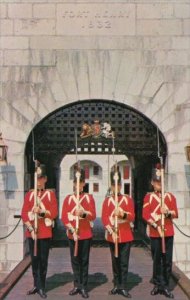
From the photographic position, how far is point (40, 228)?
6.81 metres

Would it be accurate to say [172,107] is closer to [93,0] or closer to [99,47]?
[99,47]

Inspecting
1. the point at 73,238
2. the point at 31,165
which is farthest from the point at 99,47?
the point at 73,238

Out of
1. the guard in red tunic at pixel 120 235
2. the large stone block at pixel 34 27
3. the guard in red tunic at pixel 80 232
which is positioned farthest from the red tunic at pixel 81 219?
the large stone block at pixel 34 27

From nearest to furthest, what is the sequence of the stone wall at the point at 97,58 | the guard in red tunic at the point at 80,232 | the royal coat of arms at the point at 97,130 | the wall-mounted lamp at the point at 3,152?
the guard in red tunic at the point at 80,232 → the wall-mounted lamp at the point at 3,152 → the stone wall at the point at 97,58 → the royal coat of arms at the point at 97,130

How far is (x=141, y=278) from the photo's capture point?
7836 mm

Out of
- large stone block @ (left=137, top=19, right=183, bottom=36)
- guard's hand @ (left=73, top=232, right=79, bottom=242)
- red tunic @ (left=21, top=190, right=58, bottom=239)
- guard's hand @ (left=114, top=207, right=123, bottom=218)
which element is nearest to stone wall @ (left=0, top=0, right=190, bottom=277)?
large stone block @ (left=137, top=19, right=183, bottom=36)

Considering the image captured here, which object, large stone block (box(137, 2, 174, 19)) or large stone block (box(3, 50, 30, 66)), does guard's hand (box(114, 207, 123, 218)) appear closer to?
large stone block (box(3, 50, 30, 66))

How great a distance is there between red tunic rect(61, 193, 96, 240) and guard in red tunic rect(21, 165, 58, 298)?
0.20 meters

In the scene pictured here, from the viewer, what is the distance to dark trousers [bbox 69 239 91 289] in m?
6.77

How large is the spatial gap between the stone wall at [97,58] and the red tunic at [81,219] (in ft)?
8.85

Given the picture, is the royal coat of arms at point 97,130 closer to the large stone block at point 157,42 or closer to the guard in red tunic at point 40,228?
the large stone block at point 157,42

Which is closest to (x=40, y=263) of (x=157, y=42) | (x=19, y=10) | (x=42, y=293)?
(x=42, y=293)

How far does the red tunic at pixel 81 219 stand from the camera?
6.79m

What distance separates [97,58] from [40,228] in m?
3.82
